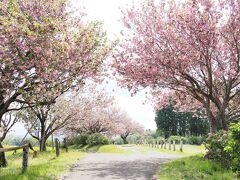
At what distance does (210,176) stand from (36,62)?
9.95 m

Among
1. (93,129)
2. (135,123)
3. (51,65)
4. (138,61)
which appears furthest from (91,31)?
(135,123)

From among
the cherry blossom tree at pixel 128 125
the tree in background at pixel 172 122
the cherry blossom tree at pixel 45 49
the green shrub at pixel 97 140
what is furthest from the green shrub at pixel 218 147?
the tree in background at pixel 172 122

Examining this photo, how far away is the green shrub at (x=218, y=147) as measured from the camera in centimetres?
1628

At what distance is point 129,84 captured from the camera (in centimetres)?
2392

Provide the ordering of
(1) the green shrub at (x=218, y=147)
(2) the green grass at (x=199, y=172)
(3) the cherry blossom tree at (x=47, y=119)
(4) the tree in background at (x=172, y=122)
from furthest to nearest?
1. (4) the tree in background at (x=172, y=122)
2. (3) the cherry blossom tree at (x=47, y=119)
3. (1) the green shrub at (x=218, y=147)
4. (2) the green grass at (x=199, y=172)

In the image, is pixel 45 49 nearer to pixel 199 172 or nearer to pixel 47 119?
pixel 199 172

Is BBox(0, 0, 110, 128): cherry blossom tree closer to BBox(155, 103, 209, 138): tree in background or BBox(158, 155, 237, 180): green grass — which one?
BBox(158, 155, 237, 180): green grass

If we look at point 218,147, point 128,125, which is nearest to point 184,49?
point 218,147

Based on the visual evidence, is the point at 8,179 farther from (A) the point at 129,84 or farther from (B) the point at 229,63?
(B) the point at 229,63

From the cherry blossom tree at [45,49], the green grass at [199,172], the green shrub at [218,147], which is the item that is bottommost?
the green grass at [199,172]

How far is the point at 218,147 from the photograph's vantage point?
1727cm

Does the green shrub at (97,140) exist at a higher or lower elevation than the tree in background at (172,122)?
lower

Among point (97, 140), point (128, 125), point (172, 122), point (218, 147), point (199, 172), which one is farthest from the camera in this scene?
point (172, 122)

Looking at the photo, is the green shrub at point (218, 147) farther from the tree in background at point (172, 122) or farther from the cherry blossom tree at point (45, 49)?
the tree in background at point (172, 122)
